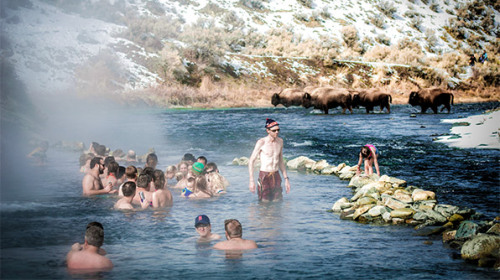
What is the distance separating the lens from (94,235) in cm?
862

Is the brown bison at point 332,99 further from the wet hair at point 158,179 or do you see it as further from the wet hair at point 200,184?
the wet hair at point 158,179

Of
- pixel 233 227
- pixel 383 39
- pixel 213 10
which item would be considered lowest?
pixel 233 227

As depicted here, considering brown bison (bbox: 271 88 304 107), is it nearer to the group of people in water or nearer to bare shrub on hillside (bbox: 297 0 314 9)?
the group of people in water

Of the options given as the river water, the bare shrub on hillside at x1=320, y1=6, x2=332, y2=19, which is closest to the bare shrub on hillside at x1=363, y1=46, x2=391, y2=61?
the bare shrub on hillside at x1=320, y1=6, x2=332, y2=19

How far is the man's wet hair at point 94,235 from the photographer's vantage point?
28.1 feet

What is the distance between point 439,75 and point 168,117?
39675 millimetres

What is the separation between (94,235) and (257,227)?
387cm

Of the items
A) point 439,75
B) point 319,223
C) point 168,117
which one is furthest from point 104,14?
point 319,223

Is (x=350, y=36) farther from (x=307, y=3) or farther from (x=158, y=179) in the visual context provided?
(x=158, y=179)

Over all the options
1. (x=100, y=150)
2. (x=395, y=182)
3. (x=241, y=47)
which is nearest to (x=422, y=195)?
(x=395, y=182)

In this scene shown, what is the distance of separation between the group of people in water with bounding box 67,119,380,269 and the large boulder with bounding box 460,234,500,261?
3.21 metres

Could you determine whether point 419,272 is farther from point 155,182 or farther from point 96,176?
point 96,176

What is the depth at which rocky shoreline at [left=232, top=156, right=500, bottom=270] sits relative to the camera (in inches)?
372

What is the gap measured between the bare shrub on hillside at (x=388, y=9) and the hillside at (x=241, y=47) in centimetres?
15
